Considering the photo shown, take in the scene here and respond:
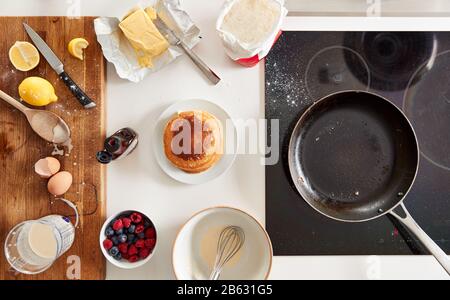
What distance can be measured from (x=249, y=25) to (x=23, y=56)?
52cm

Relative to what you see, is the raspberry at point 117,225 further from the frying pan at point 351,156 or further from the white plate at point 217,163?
the frying pan at point 351,156

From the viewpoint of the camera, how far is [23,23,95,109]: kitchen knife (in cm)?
88

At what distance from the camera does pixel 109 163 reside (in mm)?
920

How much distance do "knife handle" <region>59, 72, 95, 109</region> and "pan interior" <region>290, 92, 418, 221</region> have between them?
487 millimetres

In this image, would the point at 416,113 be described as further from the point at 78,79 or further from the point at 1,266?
the point at 1,266

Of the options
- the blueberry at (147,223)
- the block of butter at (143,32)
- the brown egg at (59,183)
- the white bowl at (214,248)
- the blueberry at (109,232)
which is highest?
the block of butter at (143,32)

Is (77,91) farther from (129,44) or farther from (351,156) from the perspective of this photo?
(351,156)

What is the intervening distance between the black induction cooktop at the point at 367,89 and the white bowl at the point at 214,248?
0.16 feet

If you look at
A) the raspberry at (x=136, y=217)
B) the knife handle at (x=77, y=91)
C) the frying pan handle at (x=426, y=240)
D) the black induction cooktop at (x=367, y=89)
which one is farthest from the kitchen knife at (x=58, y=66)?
the frying pan handle at (x=426, y=240)

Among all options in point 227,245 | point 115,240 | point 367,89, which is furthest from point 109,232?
point 367,89

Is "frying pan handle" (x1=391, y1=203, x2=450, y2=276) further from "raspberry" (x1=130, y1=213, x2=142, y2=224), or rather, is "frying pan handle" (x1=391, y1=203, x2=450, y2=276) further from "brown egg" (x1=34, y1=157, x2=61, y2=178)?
"brown egg" (x1=34, y1=157, x2=61, y2=178)

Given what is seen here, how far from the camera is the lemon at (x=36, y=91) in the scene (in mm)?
860
